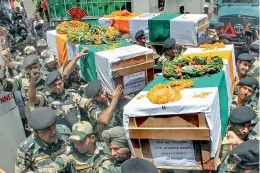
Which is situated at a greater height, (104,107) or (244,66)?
(244,66)

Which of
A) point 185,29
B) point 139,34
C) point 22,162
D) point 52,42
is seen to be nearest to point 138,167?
point 22,162

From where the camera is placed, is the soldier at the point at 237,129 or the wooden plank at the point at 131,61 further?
the wooden plank at the point at 131,61

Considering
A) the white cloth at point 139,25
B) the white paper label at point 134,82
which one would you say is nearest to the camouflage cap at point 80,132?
the white paper label at point 134,82

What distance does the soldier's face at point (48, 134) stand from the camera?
3.99 m

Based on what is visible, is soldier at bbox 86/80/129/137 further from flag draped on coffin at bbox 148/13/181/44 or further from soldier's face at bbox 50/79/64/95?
flag draped on coffin at bbox 148/13/181/44

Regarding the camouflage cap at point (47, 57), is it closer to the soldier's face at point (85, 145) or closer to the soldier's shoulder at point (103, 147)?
the soldier's shoulder at point (103, 147)

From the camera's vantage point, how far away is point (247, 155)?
3129mm

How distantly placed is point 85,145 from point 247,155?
65.6 inches

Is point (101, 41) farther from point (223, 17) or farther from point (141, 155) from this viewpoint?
point (223, 17)

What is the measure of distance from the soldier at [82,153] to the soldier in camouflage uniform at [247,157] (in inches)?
56.2

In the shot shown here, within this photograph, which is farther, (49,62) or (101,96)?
(49,62)

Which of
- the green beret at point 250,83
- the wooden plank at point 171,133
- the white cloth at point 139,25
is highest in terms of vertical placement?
the white cloth at point 139,25

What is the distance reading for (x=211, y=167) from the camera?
3.27m

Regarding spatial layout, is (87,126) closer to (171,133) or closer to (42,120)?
(42,120)
